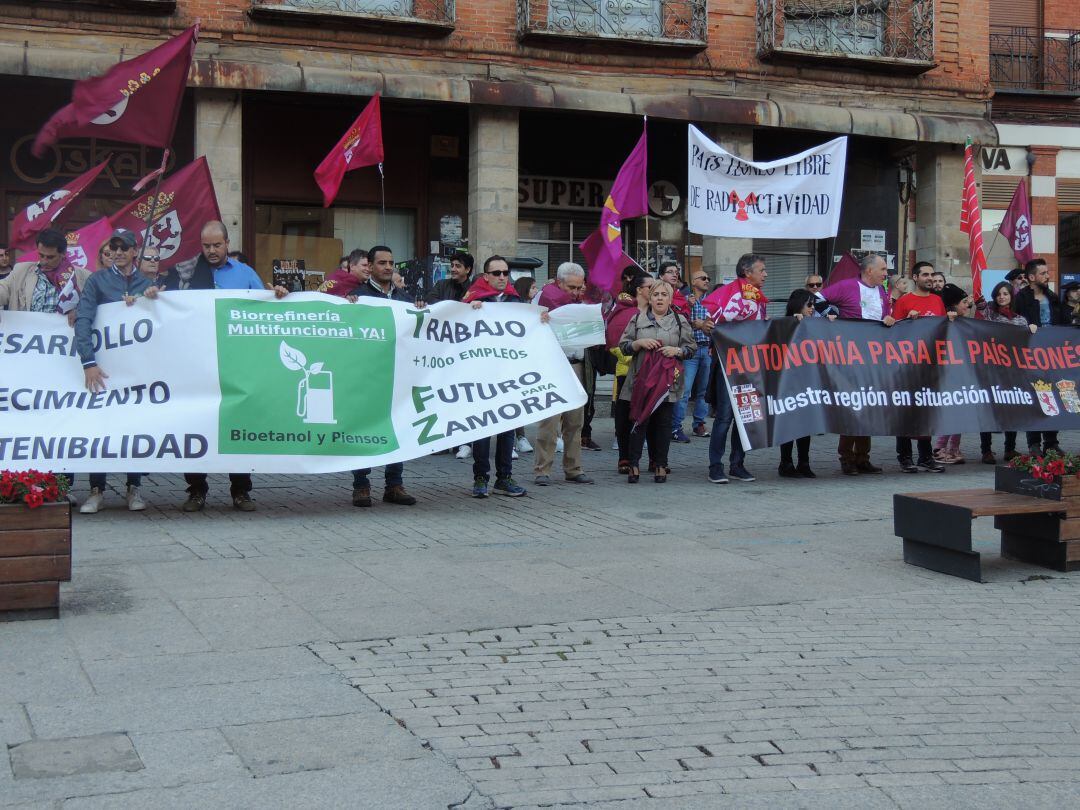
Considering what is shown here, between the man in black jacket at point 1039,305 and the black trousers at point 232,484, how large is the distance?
813 centimetres

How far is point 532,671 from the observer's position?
5.56 metres

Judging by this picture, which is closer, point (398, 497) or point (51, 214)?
point (398, 497)

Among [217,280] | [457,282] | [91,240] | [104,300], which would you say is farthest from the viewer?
[91,240]

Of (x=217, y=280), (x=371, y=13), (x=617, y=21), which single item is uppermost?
(x=617, y=21)

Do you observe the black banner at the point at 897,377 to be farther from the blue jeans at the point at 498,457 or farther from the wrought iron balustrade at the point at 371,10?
the wrought iron balustrade at the point at 371,10

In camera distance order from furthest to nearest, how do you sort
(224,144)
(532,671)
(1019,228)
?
(224,144)
(1019,228)
(532,671)

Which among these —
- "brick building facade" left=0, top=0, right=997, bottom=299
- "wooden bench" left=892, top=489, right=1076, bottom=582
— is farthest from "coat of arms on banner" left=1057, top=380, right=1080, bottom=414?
"brick building facade" left=0, top=0, right=997, bottom=299

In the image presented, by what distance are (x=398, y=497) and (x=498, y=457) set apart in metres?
0.99

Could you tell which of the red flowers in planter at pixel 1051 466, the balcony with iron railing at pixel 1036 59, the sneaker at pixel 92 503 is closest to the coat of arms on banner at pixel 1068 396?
the red flowers in planter at pixel 1051 466

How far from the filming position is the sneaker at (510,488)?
10.8 metres

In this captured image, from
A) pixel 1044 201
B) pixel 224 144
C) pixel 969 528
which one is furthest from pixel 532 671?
pixel 1044 201

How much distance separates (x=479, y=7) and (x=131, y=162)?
529 centimetres

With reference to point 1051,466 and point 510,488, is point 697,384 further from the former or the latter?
point 1051,466

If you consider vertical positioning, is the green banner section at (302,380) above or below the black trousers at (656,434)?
above
